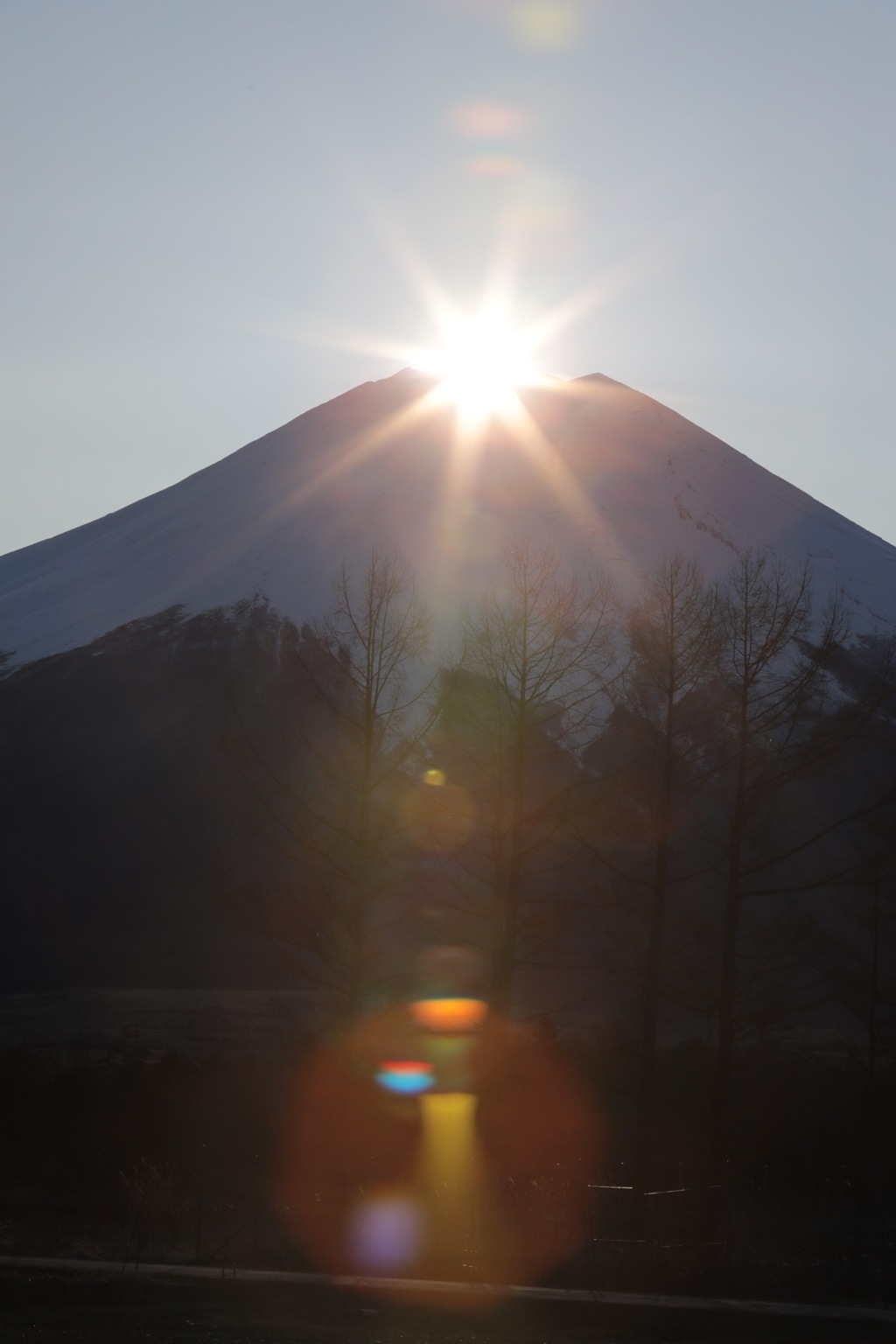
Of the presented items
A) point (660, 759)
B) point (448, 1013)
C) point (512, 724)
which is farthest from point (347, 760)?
point (660, 759)

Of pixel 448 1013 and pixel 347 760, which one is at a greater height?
pixel 347 760

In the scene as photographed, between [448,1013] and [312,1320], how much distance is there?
2531cm

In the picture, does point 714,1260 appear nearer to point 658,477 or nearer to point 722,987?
point 722,987

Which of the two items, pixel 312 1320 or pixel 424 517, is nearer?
pixel 312 1320

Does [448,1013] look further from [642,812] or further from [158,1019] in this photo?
[642,812]

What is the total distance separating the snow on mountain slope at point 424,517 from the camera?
2544 inches

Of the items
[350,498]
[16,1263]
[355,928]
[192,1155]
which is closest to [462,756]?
[355,928]

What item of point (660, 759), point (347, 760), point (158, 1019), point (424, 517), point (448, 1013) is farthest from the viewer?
point (424, 517)

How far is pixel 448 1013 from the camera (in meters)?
36.8

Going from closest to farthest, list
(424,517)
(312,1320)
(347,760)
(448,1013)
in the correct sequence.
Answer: (312,1320)
(347,760)
(448,1013)
(424,517)

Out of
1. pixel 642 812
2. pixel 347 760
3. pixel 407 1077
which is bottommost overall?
pixel 407 1077

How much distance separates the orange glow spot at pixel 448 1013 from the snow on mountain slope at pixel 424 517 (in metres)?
24.7

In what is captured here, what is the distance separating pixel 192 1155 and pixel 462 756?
8336 mm

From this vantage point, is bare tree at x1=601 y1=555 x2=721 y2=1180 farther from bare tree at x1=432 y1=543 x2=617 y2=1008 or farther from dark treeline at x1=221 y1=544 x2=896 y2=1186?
bare tree at x1=432 y1=543 x2=617 y2=1008
